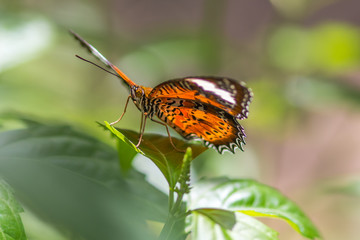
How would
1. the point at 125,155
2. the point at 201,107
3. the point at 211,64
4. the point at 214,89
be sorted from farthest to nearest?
the point at 211,64 → the point at 201,107 → the point at 214,89 → the point at 125,155

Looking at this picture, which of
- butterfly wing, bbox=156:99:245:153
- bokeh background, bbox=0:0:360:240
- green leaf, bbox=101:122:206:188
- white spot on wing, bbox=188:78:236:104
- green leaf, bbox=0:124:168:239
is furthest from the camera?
bokeh background, bbox=0:0:360:240

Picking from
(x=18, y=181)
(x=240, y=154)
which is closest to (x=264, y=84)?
(x=240, y=154)

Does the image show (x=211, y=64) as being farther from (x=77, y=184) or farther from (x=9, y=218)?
(x=9, y=218)

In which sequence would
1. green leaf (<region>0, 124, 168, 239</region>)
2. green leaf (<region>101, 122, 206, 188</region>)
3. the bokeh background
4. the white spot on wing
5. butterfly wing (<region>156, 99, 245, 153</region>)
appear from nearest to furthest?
green leaf (<region>0, 124, 168, 239</region>)
green leaf (<region>101, 122, 206, 188</region>)
the white spot on wing
butterfly wing (<region>156, 99, 245, 153</region>)
the bokeh background

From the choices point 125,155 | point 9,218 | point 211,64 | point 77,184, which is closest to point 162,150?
point 125,155

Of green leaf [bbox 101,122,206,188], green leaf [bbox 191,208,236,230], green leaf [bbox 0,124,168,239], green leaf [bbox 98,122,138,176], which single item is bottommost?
green leaf [bbox 0,124,168,239]

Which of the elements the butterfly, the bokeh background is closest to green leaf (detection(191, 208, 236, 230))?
the butterfly

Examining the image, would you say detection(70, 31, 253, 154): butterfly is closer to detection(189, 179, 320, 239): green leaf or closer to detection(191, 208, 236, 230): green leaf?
detection(189, 179, 320, 239): green leaf

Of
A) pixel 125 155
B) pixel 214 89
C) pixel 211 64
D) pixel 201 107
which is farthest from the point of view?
pixel 211 64
